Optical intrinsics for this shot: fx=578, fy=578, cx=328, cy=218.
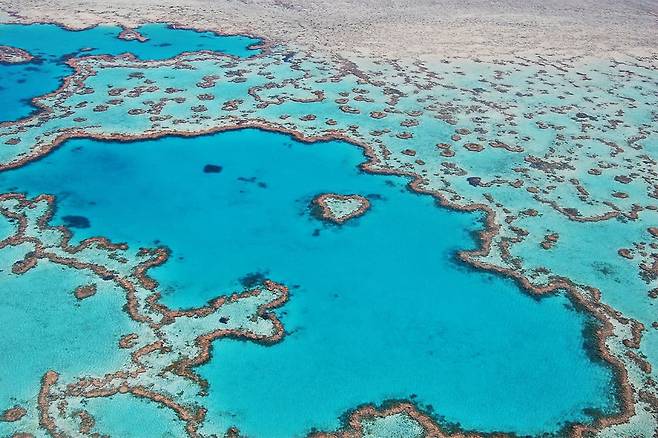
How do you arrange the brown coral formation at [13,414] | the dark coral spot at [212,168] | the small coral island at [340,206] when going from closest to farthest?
the brown coral formation at [13,414] < the small coral island at [340,206] < the dark coral spot at [212,168]

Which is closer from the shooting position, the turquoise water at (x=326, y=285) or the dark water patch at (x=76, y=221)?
the turquoise water at (x=326, y=285)

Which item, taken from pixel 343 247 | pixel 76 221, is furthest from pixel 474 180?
pixel 76 221

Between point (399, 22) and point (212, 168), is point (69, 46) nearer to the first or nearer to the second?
point (212, 168)

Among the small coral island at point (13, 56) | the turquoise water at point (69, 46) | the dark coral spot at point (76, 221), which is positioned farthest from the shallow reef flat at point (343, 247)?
the small coral island at point (13, 56)

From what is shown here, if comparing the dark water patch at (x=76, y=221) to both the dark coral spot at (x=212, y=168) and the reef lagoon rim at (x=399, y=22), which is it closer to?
the dark coral spot at (x=212, y=168)

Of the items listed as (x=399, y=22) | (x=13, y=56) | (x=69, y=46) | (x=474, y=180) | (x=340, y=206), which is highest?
(x=399, y=22)

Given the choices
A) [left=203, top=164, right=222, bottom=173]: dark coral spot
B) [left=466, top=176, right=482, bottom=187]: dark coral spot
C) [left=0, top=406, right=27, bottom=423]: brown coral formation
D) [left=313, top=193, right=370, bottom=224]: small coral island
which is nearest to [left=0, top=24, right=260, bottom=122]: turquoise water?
[left=203, top=164, right=222, bottom=173]: dark coral spot

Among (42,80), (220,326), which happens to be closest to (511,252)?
(220,326)
